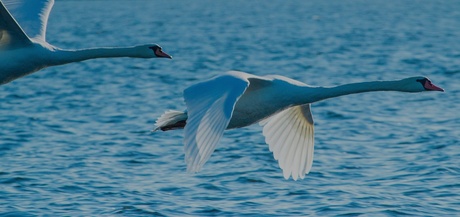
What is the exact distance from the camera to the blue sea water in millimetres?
10612

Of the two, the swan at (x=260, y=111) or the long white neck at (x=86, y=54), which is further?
the long white neck at (x=86, y=54)

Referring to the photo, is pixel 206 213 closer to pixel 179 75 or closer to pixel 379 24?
pixel 179 75

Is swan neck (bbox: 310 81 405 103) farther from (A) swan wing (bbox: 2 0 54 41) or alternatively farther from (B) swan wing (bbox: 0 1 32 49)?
(A) swan wing (bbox: 2 0 54 41)

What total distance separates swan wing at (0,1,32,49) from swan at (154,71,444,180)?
1549 mm

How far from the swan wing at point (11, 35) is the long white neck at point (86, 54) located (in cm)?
31

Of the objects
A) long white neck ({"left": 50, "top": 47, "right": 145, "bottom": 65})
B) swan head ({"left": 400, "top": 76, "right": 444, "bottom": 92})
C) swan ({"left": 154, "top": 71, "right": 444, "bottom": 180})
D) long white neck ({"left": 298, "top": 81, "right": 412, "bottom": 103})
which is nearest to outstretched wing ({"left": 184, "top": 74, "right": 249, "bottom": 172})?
swan ({"left": 154, "top": 71, "right": 444, "bottom": 180})

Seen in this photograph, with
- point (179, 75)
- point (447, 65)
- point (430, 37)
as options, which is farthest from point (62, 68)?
point (430, 37)

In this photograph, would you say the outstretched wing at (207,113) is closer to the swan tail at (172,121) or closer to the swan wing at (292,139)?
the swan tail at (172,121)

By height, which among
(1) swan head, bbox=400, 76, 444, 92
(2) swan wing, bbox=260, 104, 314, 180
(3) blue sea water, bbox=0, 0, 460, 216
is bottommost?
(3) blue sea water, bbox=0, 0, 460, 216

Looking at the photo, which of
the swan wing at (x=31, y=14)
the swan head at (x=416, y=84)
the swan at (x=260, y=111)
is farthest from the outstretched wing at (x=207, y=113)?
the swan wing at (x=31, y=14)

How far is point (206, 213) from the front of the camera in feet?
33.3

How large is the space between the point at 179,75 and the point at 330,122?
303 inches

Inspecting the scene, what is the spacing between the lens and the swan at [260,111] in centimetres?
732

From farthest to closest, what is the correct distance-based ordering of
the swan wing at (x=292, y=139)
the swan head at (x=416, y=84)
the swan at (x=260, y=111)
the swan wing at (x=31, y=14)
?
the swan wing at (x=31, y=14) → the swan wing at (x=292, y=139) → the swan head at (x=416, y=84) → the swan at (x=260, y=111)
